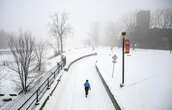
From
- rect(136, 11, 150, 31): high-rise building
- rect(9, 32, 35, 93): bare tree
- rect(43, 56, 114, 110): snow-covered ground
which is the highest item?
rect(136, 11, 150, 31): high-rise building

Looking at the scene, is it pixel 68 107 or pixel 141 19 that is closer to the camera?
pixel 68 107

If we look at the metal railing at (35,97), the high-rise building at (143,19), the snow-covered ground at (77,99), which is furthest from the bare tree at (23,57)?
the high-rise building at (143,19)

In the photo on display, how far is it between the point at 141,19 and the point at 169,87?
60962mm

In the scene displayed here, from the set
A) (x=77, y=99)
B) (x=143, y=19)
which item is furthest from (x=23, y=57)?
(x=143, y=19)

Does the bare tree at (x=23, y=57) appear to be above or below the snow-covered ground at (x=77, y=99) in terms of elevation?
above

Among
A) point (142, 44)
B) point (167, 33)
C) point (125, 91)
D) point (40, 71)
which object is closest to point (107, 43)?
point (142, 44)

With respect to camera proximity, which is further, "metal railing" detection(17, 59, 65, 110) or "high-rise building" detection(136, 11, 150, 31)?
"high-rise building" detection(136, 11, 150, 31)

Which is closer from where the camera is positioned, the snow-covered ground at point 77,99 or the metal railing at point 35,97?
the metal railing at point 35,97

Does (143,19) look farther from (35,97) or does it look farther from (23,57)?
(35,97)

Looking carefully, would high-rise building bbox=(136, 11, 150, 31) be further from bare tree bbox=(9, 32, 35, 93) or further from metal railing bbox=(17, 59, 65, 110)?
metal railing bbox=(17, 59, 65, 110)

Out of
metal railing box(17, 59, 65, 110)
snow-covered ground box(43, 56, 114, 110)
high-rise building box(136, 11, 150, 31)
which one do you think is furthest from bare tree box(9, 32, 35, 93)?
high-rise building box(136, 11, 150, 31)

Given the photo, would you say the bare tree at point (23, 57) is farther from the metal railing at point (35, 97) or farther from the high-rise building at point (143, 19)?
the high-rise building at point (143, 19)

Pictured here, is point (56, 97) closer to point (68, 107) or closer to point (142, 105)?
point (68, 107)

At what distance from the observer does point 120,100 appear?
44.6 feet
